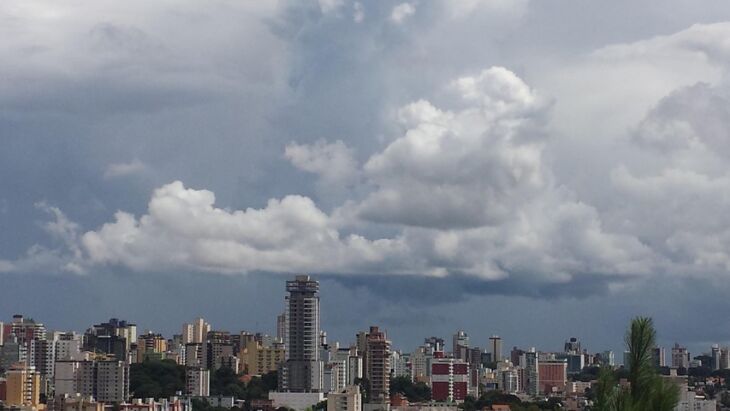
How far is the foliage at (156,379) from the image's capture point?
185 ft

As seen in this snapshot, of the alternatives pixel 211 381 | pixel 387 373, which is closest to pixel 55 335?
pixel 211 381

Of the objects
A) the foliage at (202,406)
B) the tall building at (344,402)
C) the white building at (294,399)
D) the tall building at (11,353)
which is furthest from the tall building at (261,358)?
the tall building at (344,402)

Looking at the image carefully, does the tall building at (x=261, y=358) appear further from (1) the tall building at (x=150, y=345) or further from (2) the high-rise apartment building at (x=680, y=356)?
(2) the high-rise apartment building at (x=680, y=356)

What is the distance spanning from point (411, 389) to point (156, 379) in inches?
521

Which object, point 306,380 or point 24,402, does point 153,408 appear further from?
point 306,380

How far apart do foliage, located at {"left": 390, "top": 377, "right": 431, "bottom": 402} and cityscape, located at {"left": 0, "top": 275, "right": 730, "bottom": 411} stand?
7 centimetres

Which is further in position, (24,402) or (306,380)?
(306,380)

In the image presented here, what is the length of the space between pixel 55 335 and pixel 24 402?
71.5 feet

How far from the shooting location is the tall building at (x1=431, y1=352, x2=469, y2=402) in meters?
62.2

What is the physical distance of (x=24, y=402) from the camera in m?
51.1

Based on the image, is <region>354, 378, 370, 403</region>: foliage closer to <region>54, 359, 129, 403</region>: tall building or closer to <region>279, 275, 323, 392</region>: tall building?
<region>279, 275, 323, 392</region>: tall building

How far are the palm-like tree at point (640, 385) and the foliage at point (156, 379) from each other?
50203 millimetres

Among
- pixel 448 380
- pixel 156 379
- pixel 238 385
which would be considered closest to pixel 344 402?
pixel 156 379

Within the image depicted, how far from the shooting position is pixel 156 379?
5862cm
